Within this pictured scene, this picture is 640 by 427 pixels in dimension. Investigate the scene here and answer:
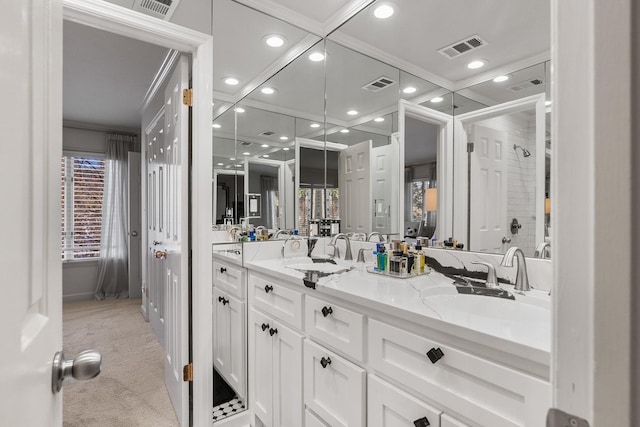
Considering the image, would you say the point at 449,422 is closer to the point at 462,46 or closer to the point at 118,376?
the point at 462,46

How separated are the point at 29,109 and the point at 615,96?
72cm

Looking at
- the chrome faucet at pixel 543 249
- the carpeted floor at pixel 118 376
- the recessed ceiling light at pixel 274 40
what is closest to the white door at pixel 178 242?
the carpeted floor at pixel 118 376

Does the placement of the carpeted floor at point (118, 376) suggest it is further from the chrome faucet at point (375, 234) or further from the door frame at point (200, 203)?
the chrome faucet at point (375, 234)

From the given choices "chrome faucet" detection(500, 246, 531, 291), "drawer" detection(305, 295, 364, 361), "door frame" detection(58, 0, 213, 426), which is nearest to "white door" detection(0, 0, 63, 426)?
"drawer" detection(305, 295, 364, 361)

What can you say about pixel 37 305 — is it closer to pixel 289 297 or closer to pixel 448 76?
pixel 289 297

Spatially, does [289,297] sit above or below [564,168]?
below

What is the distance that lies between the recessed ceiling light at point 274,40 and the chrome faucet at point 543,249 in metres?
2.04

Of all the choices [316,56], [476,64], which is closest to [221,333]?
[316,56]

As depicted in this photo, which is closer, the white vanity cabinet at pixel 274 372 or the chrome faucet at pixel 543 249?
the chrome faucet at pixel 543 249

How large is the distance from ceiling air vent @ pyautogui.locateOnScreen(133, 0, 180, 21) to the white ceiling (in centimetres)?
107

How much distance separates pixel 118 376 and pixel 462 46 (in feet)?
10.6

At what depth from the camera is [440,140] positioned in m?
1.81

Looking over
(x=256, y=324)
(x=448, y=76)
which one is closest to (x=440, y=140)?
(x=448, y=76)

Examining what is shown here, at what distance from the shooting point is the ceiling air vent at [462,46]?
1.59 metres
